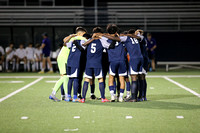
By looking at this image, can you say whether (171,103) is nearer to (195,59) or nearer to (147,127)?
(147,127)

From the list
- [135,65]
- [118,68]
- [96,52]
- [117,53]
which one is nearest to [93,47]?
[96,52]

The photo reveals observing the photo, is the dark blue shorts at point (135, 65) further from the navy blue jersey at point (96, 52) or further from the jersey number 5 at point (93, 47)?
the jersey number 5 at point (93, 47)

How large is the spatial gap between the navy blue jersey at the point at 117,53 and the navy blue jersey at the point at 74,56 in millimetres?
734

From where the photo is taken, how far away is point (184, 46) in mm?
22672

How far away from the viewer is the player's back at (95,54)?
859 centimetres

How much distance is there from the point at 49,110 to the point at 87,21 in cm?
1692

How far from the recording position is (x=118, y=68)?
343 inches

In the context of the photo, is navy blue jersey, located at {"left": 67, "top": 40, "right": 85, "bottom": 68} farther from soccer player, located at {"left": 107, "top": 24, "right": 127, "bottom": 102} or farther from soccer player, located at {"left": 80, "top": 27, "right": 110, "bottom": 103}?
soccer player, located at {"left": 107, "top": 24, "right": 127, "bottom": 102}

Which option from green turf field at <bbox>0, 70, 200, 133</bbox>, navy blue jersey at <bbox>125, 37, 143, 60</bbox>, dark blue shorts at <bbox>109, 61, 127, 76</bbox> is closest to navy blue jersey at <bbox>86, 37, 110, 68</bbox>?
dark blue shorts at <bbox>109, 61, 127, 76</bbox>

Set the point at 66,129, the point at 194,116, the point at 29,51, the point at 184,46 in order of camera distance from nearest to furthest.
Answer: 1. the point at 66,129
2. the point at 194,116
3. the point at 29,51
4. the point at 184,46

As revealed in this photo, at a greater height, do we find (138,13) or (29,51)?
(138,13)

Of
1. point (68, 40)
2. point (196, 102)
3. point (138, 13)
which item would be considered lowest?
point (196, 102)

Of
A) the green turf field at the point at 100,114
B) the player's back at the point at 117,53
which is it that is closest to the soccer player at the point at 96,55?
the player's back at the point at 117,53

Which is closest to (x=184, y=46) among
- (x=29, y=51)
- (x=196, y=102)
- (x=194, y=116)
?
(x=29, y=51)
